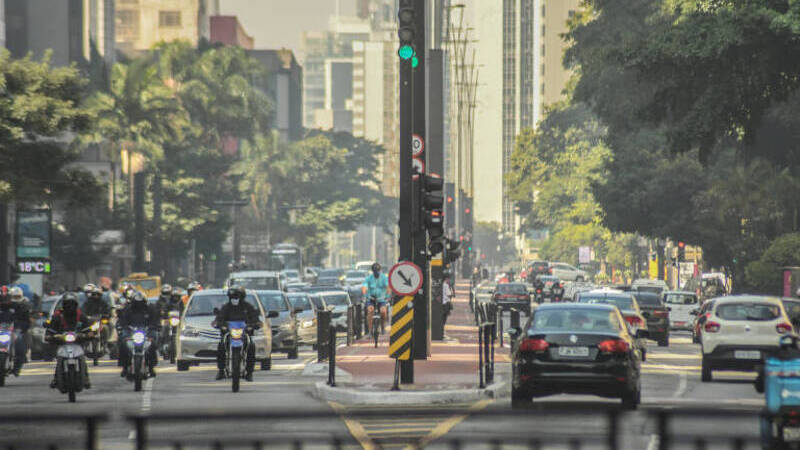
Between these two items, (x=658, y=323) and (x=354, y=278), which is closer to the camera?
(x=658, y=323)

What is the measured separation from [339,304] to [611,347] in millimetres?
30753

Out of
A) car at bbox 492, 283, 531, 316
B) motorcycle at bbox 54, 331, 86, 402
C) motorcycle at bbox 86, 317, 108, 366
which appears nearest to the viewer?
motorcycle at bbox 54, 331, 86, 402

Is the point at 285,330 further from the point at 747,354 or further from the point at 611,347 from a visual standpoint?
the point at 611,347

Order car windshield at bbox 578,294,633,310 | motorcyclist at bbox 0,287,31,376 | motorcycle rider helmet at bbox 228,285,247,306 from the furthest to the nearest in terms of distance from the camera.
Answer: car windshield at bbox 578,294,633,310
motorcyclist at bbox 0,287,31,376
motorcycle rider helmet at bbox 228,285,247,306

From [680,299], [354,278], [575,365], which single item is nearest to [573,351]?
[575,365]

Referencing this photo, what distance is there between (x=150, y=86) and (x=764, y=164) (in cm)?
3739

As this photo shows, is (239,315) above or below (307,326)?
above

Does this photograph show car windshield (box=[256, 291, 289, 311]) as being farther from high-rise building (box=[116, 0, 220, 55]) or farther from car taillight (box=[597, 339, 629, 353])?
high-rise building (box=[116, 0, 220, 55])

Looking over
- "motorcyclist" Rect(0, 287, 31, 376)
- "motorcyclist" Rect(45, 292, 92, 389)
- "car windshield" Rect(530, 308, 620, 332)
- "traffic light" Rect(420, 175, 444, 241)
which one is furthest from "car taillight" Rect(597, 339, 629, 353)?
"motorcyclist" Rect(0, 287, 31, 376)

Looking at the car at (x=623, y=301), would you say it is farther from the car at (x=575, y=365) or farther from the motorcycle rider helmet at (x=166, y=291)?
the car at (x=575, y=365)

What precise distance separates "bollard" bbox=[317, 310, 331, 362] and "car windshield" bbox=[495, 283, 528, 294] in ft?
136

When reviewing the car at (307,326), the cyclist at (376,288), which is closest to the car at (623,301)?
the cyclist at (376,288)

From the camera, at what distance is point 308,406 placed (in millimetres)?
21641

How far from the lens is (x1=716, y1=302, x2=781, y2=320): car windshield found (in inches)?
1137
